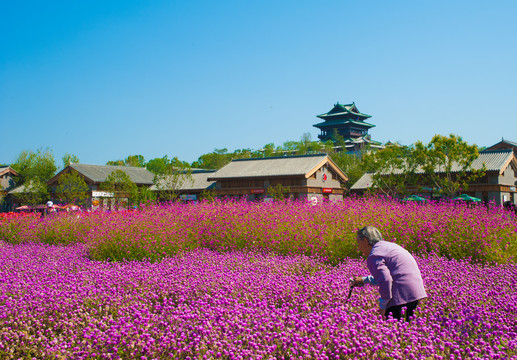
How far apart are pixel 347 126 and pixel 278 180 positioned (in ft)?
166

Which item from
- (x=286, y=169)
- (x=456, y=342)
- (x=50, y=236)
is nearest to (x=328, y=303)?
(x=456, y=342)

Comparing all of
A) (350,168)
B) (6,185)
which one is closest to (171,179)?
(350,168)

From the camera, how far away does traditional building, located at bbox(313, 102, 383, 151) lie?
87.2 metres

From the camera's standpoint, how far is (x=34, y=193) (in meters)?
47.4

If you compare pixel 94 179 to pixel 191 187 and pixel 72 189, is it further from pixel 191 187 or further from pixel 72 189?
pixel 191 187

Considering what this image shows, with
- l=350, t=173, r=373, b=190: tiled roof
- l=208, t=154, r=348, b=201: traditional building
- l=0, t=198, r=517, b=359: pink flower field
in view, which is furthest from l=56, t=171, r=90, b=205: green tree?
l=0, t=198, r=517, b=359: pink flower field

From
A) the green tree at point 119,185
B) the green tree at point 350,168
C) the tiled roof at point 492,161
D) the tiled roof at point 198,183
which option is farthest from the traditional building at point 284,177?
the green tree at point 119,185

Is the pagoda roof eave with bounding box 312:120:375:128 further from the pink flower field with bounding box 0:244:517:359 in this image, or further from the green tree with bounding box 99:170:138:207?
the pink flower field with bounding box 0:244:517:359

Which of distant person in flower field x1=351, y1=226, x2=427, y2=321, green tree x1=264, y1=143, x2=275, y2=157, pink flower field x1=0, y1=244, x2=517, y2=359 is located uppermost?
green tree x1=264, y1=143, x2=275, y2=157

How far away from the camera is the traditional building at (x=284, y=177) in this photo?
41219mm

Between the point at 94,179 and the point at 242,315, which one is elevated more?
the point at 94,179

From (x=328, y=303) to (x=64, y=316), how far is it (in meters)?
3.02

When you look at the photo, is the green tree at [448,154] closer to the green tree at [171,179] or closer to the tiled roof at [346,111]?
the green tree at [171,179]

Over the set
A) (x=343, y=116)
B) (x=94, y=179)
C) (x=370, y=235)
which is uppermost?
(x=343, y=116)
